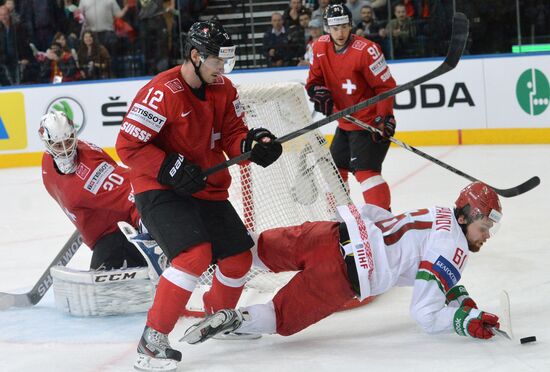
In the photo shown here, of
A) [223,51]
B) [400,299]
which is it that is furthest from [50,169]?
[400,299]

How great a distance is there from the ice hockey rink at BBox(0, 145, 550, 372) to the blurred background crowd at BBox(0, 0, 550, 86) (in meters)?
3.02

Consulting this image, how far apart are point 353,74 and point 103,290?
164 cm

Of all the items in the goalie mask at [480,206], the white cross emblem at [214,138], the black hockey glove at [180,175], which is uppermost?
the white cross emblem at [214,138]

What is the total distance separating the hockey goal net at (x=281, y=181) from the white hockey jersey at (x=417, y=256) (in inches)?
32.3

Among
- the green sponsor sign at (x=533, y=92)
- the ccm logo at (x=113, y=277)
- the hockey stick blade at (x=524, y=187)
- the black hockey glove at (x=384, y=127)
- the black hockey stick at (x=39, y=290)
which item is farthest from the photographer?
the green sponsor sign at (x=533, y=92)

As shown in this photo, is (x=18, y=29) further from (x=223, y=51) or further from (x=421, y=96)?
(x=223, y=51)

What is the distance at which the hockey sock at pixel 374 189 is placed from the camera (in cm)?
465

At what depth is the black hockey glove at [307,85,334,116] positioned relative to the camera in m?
4.67

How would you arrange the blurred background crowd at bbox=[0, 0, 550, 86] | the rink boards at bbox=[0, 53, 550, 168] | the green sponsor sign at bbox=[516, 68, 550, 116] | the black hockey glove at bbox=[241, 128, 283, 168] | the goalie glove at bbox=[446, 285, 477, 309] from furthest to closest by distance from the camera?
the blurred background crowd at bbox=[0, 0, 550, 86] → the rink boards at bbox=[0, 53, 550, 168] → the green sponsor sign at bbox=[516, 68, 550, 116] → the goalie glove at bbox=[446, 285, 477, 309] → the black hockey glove at bbox=[241, 128, 283, 168]

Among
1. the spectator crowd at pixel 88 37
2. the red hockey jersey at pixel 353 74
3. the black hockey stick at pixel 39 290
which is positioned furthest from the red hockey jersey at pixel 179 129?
the spectator crowd at pixel 88 37

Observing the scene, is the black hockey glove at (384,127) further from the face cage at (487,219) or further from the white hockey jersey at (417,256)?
the face cage at (487,219)

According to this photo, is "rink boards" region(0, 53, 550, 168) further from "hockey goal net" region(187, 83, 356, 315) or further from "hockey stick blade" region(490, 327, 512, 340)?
"hockey stick blade" region(490, 327, 512, 340)

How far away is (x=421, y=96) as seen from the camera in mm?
7848

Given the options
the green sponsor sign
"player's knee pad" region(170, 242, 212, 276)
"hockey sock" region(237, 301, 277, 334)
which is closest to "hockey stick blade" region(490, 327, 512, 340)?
"hockey sock" region(237, 301, 277, 334)
